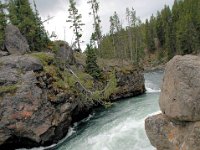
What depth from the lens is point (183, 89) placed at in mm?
9344

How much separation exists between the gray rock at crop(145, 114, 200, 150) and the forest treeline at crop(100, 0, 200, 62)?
51.3 meters

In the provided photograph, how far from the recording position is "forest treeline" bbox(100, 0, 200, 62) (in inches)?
2988

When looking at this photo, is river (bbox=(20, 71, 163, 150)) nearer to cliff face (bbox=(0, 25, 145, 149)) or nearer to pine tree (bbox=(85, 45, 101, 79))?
cliff face (bbox=(0, 25, 145, 149))

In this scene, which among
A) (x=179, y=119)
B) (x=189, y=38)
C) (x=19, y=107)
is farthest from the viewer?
(x=189, y=38)

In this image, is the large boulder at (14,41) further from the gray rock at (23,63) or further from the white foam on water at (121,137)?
the white foam on water at (121,137)

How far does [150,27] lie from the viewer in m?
109

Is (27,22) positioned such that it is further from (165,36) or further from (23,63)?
(165,36)

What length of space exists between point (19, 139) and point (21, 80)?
14.4ft

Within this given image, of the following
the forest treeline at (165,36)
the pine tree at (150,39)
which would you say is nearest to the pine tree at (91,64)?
the forest treeline at (165,36)

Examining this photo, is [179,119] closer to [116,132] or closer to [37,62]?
[116,132]

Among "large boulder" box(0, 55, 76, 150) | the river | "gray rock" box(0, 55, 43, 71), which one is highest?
"gray rock" box(0, 55, 43, 71)

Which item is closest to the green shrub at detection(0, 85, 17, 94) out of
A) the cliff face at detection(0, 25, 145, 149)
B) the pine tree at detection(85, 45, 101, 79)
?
the cliff face at detection(0, 25, 145, 149)

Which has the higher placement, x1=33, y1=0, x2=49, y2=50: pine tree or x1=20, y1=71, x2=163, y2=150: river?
x1=33, y1=0, x2=49, y2=50: pine tree

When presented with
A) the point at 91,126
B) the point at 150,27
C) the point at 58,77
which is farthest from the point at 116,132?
the point at 150,27
